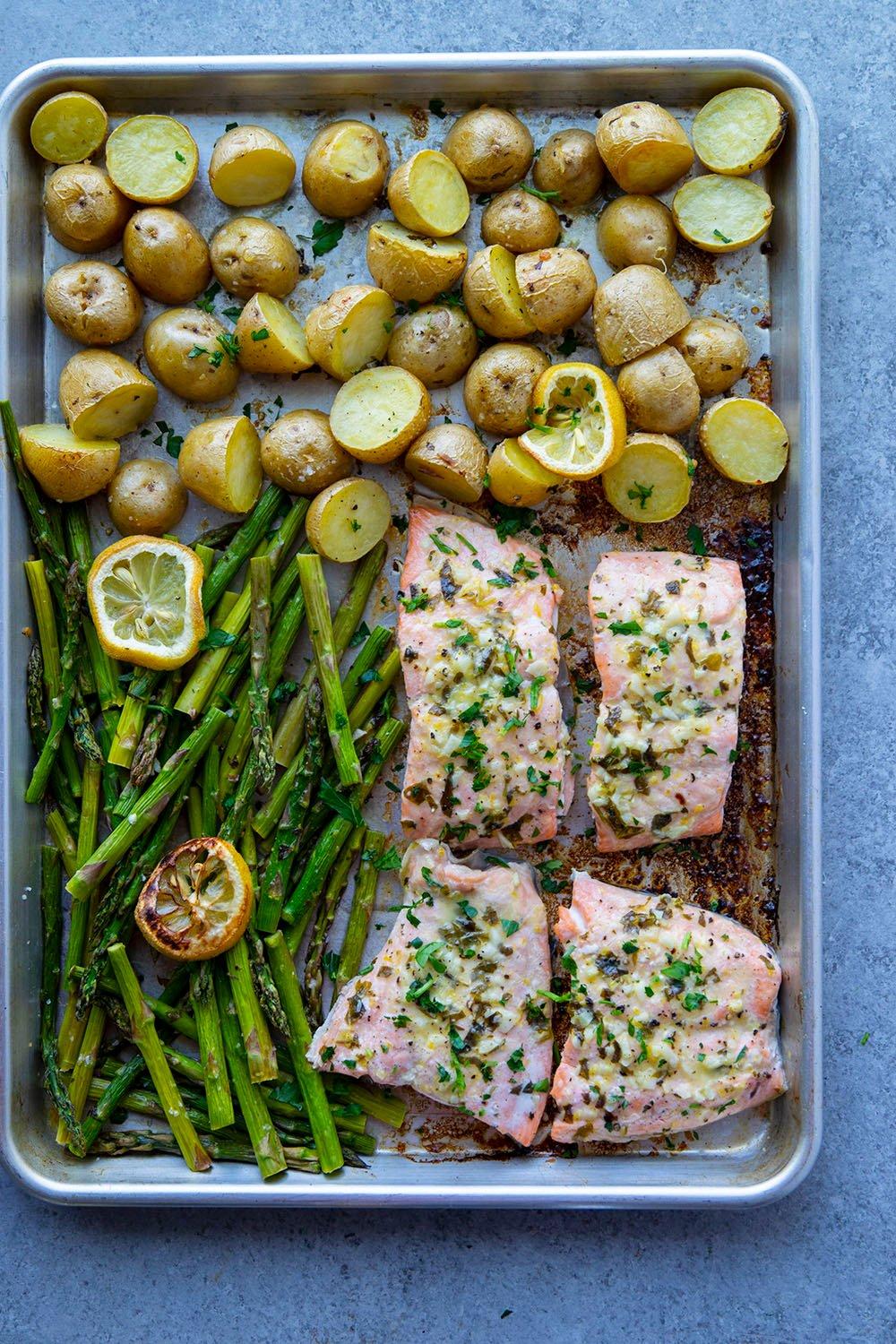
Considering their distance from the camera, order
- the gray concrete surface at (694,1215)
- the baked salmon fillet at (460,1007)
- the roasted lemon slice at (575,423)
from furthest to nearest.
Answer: the gray concrete surface at (694,1215)
the baked salmon fillet at (460,1007)
the roasted lemon slice at (575,423)

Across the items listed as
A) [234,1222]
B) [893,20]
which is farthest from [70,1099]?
[893,20]

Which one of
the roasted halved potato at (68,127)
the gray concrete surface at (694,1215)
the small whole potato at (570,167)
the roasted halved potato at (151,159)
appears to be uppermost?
the roasted halved potato at (68,127)

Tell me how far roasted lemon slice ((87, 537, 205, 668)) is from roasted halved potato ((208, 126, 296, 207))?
3.57 ft

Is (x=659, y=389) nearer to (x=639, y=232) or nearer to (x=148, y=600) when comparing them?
(x=639, y=232)

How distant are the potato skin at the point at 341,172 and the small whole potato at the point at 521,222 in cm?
36

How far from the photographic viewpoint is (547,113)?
10.7ft

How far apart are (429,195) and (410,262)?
0.65 feet

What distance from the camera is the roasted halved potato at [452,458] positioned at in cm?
305

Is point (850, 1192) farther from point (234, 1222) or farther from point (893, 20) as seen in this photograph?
point (893, 20)

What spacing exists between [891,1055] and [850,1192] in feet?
1.44

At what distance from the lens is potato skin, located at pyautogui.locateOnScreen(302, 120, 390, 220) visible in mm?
3086

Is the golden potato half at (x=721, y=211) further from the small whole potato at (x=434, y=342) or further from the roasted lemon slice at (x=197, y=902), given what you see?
the roasted lemon slice at (x=197, y=902)

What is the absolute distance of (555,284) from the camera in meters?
3.05

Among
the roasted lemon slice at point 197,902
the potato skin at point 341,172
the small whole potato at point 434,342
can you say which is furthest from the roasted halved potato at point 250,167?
the roasted lemon slice at point 197,902
